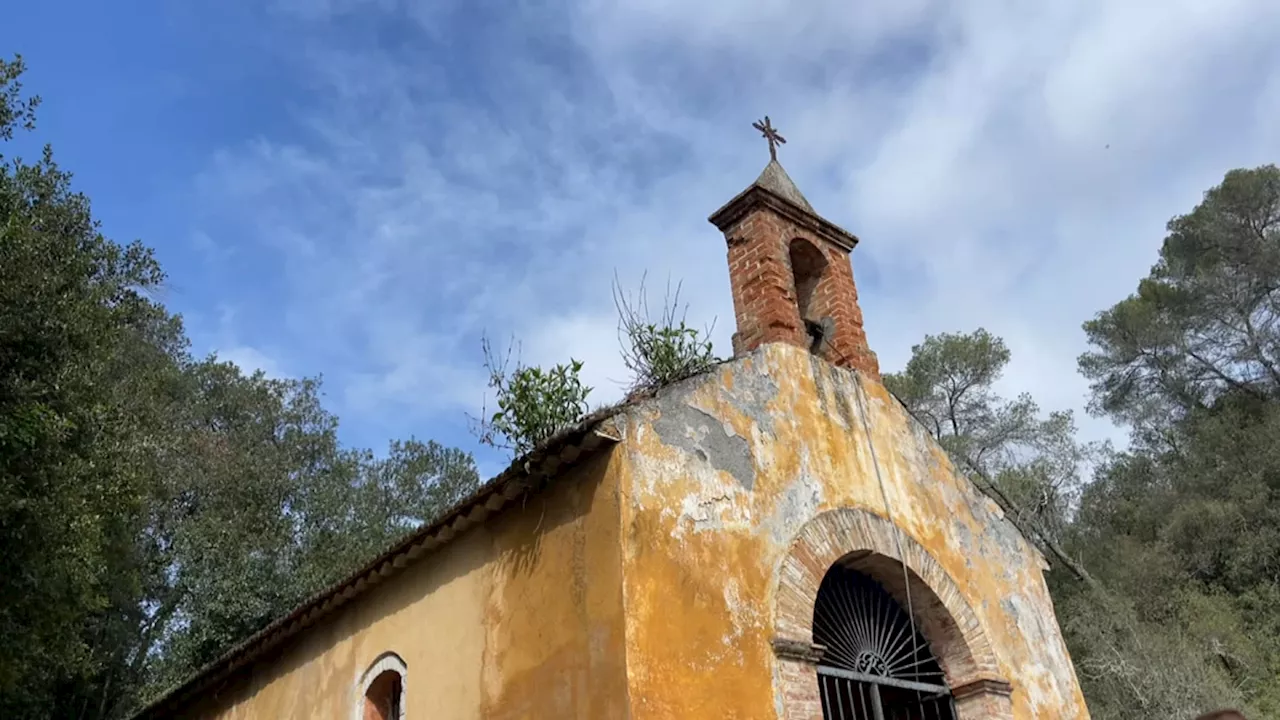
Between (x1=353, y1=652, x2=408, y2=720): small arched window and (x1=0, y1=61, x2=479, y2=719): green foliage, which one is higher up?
(x1=0, y1=61, x2=479, y2=719): green foliage

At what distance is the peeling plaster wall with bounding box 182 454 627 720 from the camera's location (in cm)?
575

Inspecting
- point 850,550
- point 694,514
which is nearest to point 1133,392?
point 850,550

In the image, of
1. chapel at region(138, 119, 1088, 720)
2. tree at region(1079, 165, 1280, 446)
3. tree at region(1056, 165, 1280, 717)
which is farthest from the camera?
tree at region(1079, 165, 1280, 446)

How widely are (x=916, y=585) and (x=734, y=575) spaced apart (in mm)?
2339

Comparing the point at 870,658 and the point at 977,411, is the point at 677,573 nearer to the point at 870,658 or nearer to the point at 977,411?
the point at 870,658

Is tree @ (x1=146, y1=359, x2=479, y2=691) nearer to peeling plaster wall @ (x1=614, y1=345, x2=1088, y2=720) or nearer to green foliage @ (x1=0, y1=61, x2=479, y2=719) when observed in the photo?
green foliage @ (x1=0, y1=61, x2=479, y2=719)

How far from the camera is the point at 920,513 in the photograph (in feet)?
27.1

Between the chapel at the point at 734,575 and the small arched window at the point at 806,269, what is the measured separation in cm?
2

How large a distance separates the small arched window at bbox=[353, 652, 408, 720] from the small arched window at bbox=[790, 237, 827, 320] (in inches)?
193

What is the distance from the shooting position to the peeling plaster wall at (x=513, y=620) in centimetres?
575

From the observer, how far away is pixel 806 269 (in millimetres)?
9531

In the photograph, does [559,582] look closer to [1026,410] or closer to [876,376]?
[876,376]

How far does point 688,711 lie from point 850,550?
7.33 feet

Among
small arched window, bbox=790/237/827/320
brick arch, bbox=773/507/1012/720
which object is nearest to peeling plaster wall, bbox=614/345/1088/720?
brick arch, bbox=773/507/1012/720
